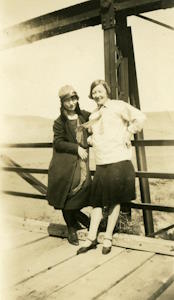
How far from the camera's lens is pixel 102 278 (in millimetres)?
3004

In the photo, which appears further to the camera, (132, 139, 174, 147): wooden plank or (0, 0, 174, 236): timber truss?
(0, 0, 174, 236): timber truss

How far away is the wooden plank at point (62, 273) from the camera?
282 centimetres

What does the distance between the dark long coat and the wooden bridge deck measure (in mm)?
488

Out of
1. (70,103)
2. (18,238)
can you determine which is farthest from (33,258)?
(70,103)

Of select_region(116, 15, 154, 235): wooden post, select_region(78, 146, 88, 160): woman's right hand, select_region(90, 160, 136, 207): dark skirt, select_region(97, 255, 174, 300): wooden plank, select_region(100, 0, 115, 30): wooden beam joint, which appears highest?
select_region(100, 0, 115, 30): wooden beam joint

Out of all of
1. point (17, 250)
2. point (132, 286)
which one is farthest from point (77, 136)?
point (132, 286)

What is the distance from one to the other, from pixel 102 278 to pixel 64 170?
1.32 metres

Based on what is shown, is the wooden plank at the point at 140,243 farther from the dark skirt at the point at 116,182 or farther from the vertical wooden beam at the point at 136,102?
the vertical wooden beam at the point at 136,102

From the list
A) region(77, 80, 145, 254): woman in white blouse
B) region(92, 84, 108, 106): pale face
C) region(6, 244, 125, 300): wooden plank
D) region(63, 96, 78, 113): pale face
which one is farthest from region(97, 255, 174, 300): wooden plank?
region(63, 96, 78, 113): pale face

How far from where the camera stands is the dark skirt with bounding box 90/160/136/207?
145 inches

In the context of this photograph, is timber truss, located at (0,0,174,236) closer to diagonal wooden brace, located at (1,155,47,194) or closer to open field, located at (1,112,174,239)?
diagonal wooden brace, located at (1,155,47,194)

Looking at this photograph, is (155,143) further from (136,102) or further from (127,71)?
(127,71)

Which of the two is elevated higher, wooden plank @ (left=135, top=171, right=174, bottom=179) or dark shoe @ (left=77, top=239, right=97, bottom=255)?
wooden plank @ (left=135, top=171, right=174, bottom=179)

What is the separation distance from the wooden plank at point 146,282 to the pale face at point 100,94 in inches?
64.2
